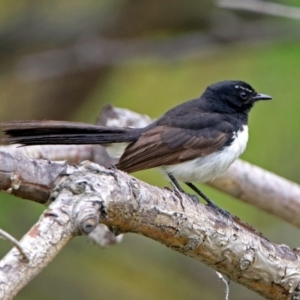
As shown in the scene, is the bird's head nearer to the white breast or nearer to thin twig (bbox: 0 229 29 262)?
the white breast

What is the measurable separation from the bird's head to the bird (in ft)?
0.28

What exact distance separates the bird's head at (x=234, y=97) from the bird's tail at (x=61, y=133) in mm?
744

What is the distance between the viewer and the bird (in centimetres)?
400

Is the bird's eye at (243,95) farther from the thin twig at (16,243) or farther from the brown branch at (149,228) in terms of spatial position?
the thin twig at (16,243)

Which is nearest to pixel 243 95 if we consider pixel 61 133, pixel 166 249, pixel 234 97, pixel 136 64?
pixel 234 97

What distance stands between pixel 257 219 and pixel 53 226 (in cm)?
438

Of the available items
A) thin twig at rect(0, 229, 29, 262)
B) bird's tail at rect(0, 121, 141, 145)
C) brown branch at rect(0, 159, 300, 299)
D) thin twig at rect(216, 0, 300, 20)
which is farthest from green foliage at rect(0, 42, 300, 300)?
thin twig at rect(0, 229, 29, 262)

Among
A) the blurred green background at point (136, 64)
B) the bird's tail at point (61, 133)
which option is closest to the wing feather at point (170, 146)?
the bird's tail at point (61, 133)

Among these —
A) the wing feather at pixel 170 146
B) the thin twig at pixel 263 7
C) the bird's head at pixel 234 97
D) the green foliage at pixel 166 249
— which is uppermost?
the thin twig at pixel 263 7

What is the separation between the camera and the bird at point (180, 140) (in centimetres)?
400

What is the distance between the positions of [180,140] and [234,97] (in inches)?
30.8

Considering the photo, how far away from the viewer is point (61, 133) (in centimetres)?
380

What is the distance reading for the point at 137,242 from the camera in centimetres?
607

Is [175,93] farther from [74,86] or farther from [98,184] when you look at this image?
[98,184]
